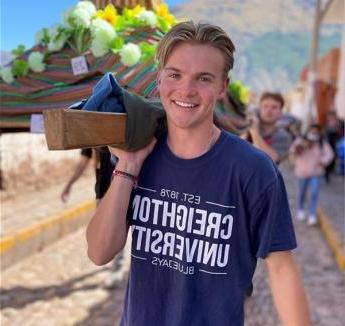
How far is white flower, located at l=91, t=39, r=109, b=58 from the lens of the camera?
8.86 feet

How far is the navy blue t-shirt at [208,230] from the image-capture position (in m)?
1.58

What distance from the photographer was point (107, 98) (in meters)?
1.57

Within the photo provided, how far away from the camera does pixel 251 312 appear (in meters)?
4.77

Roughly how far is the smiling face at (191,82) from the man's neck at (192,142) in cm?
3

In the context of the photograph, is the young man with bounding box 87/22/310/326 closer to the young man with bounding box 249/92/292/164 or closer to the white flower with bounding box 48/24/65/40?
the white flower with bounding box 48/24/65/40

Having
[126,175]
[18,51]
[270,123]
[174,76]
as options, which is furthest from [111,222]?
[270,123]

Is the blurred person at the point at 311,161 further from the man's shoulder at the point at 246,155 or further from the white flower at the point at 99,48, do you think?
the man's shoulder at the point at 246,155

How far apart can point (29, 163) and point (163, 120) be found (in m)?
7.32

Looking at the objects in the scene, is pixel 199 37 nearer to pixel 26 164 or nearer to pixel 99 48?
pixel 99 48

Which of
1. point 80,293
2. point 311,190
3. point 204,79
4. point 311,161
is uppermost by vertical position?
point 204,79

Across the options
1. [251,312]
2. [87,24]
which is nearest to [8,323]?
[251,312]

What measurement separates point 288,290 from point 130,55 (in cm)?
150

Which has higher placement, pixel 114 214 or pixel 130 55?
pixel 130 55

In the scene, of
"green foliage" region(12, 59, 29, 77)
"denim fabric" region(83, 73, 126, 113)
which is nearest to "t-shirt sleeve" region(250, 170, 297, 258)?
A: "denim fabric" region(83, 73, 126, 113)
